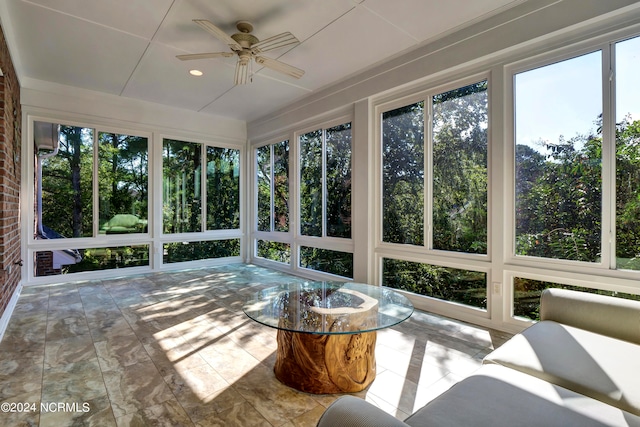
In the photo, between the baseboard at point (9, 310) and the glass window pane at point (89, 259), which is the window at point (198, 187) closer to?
the glass window pane at point (89, 259)

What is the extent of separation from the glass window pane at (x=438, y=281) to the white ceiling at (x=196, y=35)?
2.51 m

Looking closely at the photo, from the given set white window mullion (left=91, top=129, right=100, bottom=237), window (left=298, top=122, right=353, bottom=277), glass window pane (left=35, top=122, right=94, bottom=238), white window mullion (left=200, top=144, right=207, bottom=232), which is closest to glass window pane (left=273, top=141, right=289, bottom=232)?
window (left=298, top=122, right=353, bottom=277)

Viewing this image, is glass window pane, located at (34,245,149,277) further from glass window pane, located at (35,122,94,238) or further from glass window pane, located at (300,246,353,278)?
glass window pane, located at (300,246,353,278)

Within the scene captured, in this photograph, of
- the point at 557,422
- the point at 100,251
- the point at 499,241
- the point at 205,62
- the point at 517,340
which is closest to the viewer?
the point at 557,422

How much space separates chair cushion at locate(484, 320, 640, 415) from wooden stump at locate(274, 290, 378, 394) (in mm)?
743

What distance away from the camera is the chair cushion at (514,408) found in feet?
3.51

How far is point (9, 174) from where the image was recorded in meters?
3.50

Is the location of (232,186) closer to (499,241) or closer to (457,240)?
(457,240)

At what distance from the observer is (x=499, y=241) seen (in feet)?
9.89

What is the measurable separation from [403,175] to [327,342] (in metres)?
2.53

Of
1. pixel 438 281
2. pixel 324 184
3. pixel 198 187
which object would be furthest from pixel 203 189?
pixel 438 281

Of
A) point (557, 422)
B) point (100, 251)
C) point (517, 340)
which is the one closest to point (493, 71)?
point (517, 340)

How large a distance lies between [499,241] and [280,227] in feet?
12.6

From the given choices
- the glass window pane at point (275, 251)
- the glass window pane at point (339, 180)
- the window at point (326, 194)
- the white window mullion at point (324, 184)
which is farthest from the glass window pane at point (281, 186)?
the glass window pane at point (339, 180)
